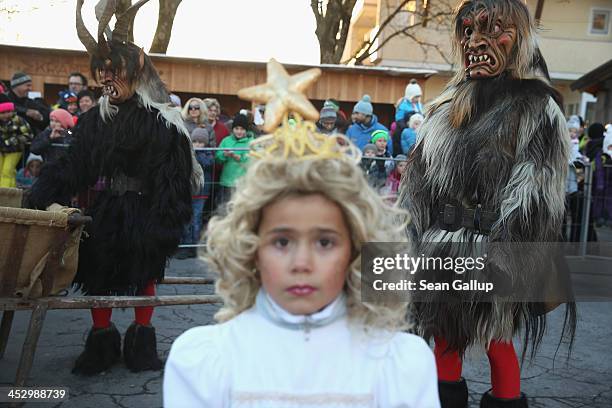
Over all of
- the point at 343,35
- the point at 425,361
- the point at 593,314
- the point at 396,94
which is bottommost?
the point at 593,314

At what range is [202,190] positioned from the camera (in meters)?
8.32

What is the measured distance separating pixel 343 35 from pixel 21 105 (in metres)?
Result: 12.3

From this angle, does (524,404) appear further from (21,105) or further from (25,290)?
(21,105)

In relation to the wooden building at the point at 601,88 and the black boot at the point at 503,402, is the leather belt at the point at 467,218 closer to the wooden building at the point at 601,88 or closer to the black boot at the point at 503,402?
the black boot at the point at 503,402

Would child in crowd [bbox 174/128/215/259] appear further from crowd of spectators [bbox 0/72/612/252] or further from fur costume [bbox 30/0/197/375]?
fur costume [bbox 30/0/197/375]

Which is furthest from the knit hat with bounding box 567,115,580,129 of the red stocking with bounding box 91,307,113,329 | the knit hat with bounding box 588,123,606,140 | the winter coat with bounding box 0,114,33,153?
the red stocking with bounding box 91,307,113,329

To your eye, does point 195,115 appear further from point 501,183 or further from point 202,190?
point 501,183

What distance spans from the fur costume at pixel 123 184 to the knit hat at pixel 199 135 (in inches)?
150

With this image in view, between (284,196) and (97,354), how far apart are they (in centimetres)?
307

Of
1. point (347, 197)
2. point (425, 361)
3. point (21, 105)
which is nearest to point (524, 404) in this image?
point (425, 361)

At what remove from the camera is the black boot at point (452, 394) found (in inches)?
135

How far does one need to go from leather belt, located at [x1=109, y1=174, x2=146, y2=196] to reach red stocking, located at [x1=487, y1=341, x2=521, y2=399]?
242 centimetres

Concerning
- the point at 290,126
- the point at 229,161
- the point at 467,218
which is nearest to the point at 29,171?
the point at 229,161

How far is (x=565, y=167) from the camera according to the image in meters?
3.41
